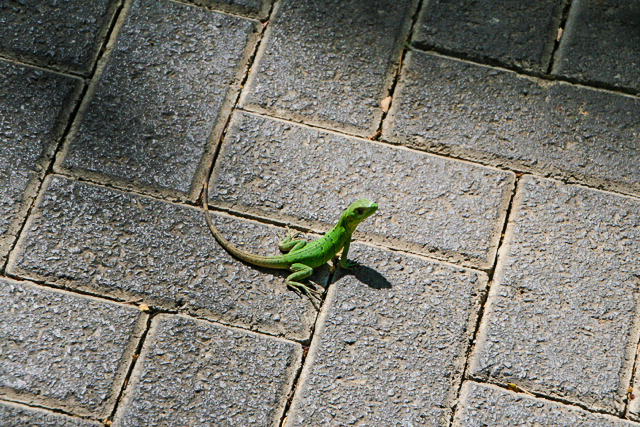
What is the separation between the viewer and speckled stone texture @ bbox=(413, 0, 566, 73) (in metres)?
3.83

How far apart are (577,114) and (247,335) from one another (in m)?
2.14

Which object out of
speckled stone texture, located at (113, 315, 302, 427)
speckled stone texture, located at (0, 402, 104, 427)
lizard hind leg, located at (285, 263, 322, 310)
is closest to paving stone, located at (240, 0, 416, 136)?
lizard hind leg, located at (285, 263, 322, 310)

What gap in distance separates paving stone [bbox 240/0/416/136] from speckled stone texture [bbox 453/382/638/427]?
1.45 meters

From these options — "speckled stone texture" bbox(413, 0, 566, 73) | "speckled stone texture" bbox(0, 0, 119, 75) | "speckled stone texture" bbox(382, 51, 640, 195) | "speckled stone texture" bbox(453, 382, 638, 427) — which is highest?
"speckled stone texture" bbox(413, 0, 566, 73)

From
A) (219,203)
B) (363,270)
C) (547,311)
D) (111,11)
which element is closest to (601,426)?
(547,311)

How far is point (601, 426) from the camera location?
296 cm

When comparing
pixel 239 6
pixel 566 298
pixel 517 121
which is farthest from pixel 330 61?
pixel 566 298

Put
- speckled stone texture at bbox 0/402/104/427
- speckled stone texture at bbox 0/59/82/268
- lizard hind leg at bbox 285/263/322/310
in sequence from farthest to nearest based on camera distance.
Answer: speckled stone texture at bbox 0/59/82/268 < lizard hind leg at bbox 285/263/322/310 < speckled stone texture at bbox 0/402/104/427

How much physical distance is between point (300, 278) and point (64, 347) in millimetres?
1083

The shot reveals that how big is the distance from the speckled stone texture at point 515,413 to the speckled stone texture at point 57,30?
2.58 meters

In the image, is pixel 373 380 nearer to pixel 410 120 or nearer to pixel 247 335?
pixel 247 335

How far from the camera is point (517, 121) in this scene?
3.66 metres

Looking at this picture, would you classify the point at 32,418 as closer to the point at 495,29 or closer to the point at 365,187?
the point at 365,187

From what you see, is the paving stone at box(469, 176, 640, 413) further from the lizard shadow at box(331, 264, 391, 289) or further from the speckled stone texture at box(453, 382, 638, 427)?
the lizard shadow at box(331, 264, 391, 289)
